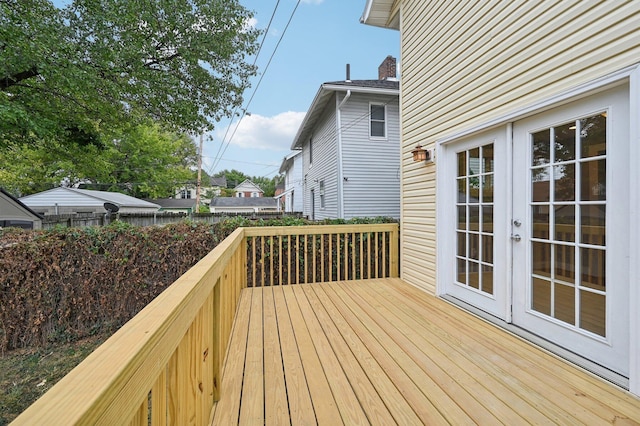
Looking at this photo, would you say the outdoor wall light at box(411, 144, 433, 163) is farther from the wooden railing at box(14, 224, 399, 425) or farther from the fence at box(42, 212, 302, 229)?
the fence at box(42, 212, 302, 229)

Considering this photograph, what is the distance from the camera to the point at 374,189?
28.3 ft

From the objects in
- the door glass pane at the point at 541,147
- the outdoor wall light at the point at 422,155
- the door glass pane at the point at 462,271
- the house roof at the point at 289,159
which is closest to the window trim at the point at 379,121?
the outdoor wall light at the point at 422,155

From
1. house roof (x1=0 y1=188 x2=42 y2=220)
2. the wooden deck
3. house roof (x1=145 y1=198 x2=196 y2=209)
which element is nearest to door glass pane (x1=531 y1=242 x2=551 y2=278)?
the wooden deck

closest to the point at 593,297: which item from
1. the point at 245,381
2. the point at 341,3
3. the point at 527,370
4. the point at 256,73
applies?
the point at 527,370

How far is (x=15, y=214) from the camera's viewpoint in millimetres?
7988

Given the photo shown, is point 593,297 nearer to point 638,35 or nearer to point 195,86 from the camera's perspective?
point 638,35

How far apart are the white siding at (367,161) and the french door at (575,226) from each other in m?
5.94

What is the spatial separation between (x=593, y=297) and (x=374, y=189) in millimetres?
6756

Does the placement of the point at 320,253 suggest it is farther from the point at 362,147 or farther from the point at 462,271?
the point at 362,147

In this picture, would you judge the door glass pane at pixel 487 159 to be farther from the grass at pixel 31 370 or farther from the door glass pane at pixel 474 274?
the grass at pixel 31 370

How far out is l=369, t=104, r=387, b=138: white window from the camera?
28.0ft

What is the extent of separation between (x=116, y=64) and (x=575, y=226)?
7615 mm

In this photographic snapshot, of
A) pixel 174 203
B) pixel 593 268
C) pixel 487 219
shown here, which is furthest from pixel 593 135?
pixel 174 203

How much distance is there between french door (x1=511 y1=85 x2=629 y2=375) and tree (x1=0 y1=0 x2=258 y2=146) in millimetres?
6968
